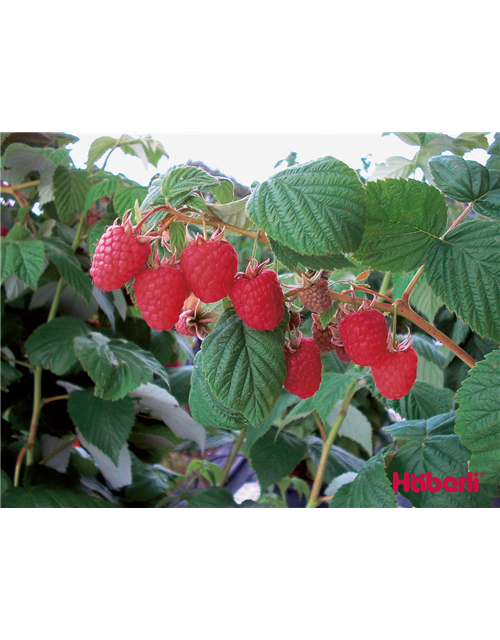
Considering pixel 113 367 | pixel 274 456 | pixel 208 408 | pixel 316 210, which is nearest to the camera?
pixel 316 210

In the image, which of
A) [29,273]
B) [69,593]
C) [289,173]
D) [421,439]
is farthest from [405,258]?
[29,273]

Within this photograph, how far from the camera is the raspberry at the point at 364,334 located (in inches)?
15.2

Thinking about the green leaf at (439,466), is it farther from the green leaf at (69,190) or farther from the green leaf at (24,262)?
the green leaf at (69,190)

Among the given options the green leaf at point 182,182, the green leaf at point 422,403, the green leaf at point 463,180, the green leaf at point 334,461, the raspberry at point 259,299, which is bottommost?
the green leaf at point 334,461

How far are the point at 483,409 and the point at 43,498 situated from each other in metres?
0.55

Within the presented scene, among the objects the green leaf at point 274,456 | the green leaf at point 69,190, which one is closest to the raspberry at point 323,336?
the green leaf at point 274,456

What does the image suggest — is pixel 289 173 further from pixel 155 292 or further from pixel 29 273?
pixel 29 273

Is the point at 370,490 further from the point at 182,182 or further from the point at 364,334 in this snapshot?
the point at 182,182

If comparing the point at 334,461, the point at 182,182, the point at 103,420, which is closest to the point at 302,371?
the point at 182,182

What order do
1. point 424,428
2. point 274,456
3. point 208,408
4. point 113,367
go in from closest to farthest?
point 208,408 < point 424,428 < point 113,367 < point 274,456

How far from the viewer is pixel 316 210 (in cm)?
31

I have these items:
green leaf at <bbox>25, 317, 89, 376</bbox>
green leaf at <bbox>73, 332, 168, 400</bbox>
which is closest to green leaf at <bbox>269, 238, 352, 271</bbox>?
green leaf at <bbox>73, 332, 168, 400</bbox>

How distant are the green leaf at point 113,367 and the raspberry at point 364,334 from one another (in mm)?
342

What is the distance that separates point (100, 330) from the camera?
3.04 ft
